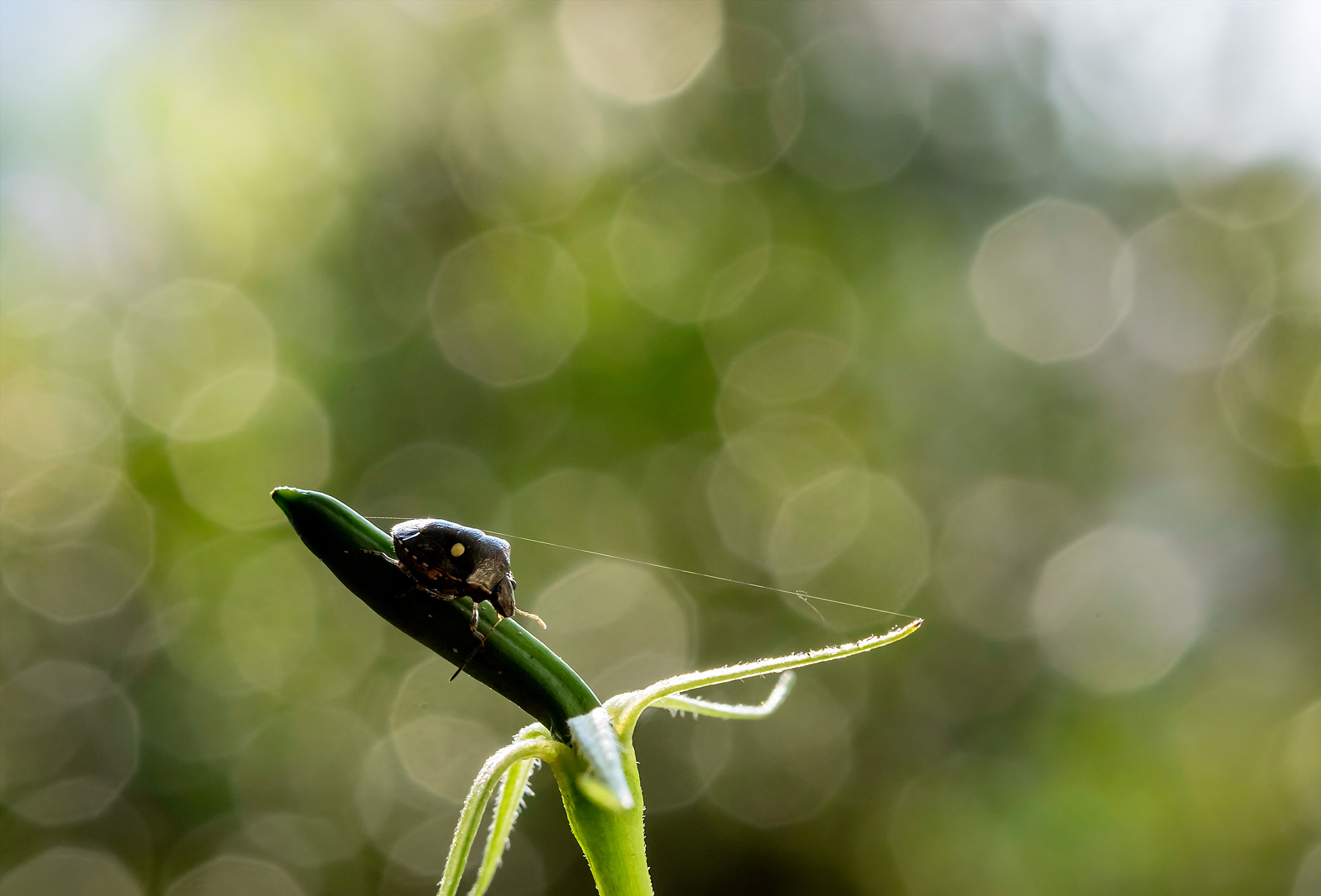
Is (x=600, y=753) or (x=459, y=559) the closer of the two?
(x=600, y=753)

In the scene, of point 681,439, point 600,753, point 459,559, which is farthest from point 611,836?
point 681,439

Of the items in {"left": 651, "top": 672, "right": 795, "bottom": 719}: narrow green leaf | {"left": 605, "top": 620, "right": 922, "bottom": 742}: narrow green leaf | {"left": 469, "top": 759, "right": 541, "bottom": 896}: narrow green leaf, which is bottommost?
{"left": 469, "top": 759, "right": 541, "bottom": 896}: narrow green leaf

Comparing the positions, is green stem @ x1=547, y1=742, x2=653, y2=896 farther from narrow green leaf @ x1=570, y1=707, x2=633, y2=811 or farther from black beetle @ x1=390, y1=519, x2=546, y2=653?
black beetle @ x1=390, y1=519, x2=546, y2=653

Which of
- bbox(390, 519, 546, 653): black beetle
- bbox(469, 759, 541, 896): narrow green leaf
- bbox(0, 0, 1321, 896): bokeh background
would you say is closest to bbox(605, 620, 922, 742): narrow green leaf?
bbox(469, 759, 541, 896): narrow green leaf

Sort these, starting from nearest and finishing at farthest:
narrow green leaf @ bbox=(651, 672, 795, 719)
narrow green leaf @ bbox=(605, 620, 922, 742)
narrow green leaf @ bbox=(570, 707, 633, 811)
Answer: narrow green leaf @ bbox=(570, 707, 633, 811)
narrow green leaf @ bbox=(605, 620, 922, 742)
narrow green leaf @ bbox=(651, 672, 795, 719)

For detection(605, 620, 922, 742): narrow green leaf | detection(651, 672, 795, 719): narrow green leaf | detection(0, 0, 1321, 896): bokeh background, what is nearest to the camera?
detection(605, 620, 922, 742): narrow green leaf

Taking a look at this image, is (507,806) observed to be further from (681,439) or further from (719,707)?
(681,439)
